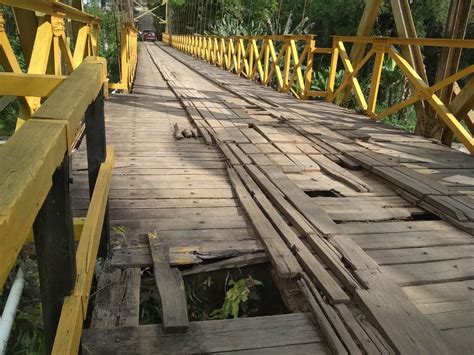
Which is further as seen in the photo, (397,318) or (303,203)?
(303,203)

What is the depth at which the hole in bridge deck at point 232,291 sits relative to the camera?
76.8 inches

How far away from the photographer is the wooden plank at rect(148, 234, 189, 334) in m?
1.53

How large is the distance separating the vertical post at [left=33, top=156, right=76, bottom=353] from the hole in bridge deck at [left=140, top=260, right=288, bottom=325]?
34.5 inches

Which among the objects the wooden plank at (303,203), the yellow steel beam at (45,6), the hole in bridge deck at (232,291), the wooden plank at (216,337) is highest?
the yellow steel beam at (45,6)

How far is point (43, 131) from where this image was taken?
2.74 feet

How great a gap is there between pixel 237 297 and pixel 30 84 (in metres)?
1.15

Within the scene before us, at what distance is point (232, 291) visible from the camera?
192 centimetres

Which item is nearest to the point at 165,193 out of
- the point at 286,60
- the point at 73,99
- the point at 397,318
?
the point at 397,318

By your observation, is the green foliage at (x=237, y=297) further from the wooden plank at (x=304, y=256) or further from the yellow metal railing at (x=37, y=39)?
the yellow metal railing at (x=37, y=39)

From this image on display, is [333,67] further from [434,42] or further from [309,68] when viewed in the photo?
[434,42]

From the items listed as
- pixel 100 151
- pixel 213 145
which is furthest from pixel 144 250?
pixel 213 145

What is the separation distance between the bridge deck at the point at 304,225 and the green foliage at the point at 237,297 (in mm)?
126

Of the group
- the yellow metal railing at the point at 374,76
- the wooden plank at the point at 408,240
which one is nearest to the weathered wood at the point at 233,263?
the wooden plank at the point at 408,240

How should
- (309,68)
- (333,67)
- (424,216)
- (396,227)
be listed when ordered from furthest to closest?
(309,68)
(333,67)
(424,216)
(396,227)
